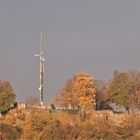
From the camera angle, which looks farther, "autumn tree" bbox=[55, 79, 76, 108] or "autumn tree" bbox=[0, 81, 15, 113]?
"autumn tree" bbox=[55, 79, 76, 108]

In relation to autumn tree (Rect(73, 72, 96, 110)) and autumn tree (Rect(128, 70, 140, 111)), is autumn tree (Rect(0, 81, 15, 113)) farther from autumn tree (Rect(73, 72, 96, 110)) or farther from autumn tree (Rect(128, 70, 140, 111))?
autumn tree (Rect(128, 70, 140, 111))

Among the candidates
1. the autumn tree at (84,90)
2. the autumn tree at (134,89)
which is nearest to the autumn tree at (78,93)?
the autumn tree at (84,90)

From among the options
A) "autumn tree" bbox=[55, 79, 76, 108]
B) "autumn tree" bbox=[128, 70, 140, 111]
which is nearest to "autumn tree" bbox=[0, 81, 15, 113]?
"autumn tree" bbox=[55, 79, 76, 108]

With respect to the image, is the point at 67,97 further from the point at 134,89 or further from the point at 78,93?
the point at 134,89

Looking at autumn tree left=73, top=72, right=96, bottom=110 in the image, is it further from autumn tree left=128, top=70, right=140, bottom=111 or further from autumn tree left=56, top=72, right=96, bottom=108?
autumn tree left=128, top=70, right=140, bottom=111

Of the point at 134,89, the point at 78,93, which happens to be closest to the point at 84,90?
the point at 78,93

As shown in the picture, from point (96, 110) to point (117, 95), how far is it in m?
3.43

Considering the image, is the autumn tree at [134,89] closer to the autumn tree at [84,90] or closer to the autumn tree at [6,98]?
the autumn tree at [84,90]

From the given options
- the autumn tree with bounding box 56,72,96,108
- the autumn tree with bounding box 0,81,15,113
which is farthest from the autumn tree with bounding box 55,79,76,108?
the autumn tree with bounding box 0,81,15,113

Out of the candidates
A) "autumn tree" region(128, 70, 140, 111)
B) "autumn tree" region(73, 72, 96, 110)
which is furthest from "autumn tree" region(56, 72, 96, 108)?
"autumn tree" region(128, 70, 140, 111)

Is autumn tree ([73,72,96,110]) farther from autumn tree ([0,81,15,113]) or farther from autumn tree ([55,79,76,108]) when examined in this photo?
autumn tree ([0,81,15,113])

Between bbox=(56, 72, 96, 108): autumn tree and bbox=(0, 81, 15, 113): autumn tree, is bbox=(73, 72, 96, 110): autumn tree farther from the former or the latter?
bbox=(0, 81, 15, 113): autumn tree

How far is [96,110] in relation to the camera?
326 ft

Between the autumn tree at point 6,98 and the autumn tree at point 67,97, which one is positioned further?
the autumn tree at point 67,97
